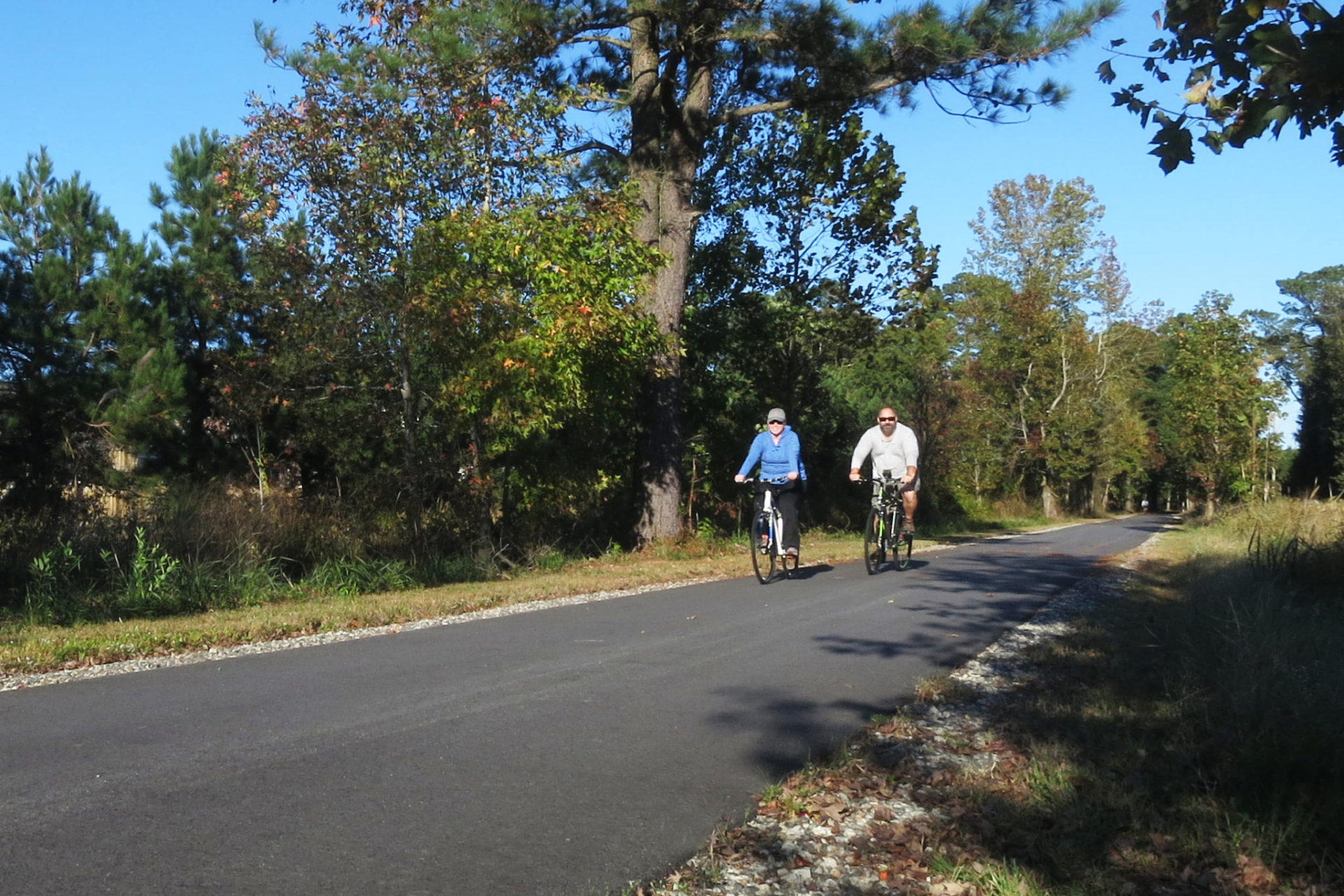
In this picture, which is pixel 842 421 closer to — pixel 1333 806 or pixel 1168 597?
pixel 1168 597

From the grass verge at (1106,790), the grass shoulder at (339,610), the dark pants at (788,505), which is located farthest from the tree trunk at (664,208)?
the grass verge at (1106,790)

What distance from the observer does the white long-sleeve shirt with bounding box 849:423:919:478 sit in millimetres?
13930

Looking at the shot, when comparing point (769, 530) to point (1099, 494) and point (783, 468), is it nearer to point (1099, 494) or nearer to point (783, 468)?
point (783, 468)

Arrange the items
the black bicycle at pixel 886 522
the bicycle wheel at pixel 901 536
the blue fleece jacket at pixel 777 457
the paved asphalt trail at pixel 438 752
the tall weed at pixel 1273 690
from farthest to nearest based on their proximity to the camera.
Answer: the bicycle wheel at pixel 901 536, the black bicycle at pixel 886 522, the blue fleece jacket at pixel 777 457, the tall weed at pixel 1273 690, the paved asphalt trail at pixel 438 752

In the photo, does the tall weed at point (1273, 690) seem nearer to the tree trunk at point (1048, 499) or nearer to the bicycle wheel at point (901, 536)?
the bicycle wheel at point (901, 536)

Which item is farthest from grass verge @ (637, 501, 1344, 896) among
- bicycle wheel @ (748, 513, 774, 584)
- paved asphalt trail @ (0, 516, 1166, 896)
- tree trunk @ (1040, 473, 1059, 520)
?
tree trunk @ (1040, 473, 1059, 520)

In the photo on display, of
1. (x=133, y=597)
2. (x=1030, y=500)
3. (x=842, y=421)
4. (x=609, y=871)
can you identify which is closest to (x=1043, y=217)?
(x=1030, y=500)

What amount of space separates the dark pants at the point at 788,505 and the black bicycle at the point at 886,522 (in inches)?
43.4

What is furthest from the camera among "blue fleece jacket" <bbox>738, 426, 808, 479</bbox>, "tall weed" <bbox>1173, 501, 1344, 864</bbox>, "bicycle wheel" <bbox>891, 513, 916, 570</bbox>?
"bicycle wheel" <bbox>891, 513, 916, 570</bbox>

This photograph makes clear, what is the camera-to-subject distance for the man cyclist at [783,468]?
507 inches

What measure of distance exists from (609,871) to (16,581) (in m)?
9.17

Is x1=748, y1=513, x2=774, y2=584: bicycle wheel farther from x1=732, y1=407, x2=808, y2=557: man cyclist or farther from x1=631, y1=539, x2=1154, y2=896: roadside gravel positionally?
x1=631, y1=539, x2=1154, y2=896: roadside gravel

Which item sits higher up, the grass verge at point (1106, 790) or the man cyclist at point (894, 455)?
the man cyclist at point (894, 455)

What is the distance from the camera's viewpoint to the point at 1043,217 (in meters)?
58.0
